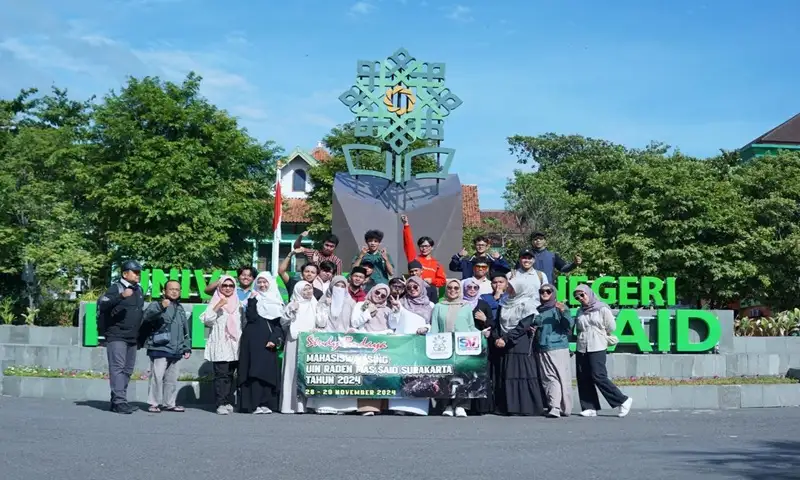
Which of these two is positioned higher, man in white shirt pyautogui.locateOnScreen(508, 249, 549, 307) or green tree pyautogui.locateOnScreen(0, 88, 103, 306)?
green tree pyautogui.locateOnScreen(0, 88, 103, 306)

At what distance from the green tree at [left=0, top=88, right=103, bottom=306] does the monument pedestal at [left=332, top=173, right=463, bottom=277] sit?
1183 centimetres

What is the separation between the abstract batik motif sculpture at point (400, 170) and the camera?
56.7 ft

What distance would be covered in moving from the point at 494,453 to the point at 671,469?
4.80ft

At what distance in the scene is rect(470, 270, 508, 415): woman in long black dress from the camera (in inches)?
454

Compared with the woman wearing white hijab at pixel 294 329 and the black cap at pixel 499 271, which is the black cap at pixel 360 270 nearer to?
the woman wearing white hijab at pixel 294 329

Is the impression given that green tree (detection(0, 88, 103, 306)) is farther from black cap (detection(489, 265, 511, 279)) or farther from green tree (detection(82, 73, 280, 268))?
black cap (detection(489, 265, 511, 279))

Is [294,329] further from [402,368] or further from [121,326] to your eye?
[121,326]

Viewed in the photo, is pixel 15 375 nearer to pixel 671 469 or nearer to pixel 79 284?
pixel 671 469

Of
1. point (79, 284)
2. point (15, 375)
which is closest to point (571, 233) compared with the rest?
point (79, 284)

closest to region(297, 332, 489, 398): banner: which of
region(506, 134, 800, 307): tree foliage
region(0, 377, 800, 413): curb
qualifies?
region(0, 377, 800, 413): curb

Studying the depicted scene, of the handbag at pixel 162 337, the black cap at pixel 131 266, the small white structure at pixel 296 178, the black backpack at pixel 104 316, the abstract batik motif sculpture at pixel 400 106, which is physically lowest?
the handbag at pixel 162 337

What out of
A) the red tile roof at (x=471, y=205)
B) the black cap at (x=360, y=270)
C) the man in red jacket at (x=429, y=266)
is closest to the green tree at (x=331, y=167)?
the red tile roof at (x=471, y=205)

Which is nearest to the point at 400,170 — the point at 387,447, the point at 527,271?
the point at 527,271

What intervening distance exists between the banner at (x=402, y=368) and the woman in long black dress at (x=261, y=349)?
0.42m
